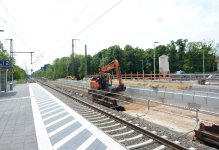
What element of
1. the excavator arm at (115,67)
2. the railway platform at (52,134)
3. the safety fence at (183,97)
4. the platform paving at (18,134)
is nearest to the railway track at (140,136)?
the railway platform at (52,134)

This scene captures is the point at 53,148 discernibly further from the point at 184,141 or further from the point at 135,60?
the point at 135,60

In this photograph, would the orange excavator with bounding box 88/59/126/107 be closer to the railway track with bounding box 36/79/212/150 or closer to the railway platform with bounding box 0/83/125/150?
the railway platform with bounding box 0/83/125/150

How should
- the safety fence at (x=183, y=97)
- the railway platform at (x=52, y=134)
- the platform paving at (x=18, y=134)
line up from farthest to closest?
the safety fence at (x=183, y=97) < the platform paving at (x=18, y=134) < the railway platform at (x=52, y=134)

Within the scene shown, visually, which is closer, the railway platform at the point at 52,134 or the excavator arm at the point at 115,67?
the railway platform at the point at 52,134

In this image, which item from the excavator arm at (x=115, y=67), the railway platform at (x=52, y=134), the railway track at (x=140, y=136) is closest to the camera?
the railway track at (x=140, y=136)

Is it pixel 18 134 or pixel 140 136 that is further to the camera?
pixel 18 134

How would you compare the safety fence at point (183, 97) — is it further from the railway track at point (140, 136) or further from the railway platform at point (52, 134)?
the railway platform at point (52, 134)

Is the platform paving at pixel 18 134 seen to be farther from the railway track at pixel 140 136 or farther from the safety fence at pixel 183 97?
the safety fence at pixel 183 97

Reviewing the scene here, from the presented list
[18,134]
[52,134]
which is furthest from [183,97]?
[18,134]

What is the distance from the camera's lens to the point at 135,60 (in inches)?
3912

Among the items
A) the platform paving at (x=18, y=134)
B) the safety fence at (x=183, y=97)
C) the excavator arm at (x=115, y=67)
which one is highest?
the excavator arm at (x=115, y=67)

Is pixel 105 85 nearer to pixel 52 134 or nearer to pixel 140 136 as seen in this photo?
pixel 52 134

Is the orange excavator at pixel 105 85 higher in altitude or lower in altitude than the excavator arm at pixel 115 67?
lower

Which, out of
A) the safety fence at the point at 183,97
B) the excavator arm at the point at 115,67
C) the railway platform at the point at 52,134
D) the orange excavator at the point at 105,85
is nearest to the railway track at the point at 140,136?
the railway platform at the point at 52,134
